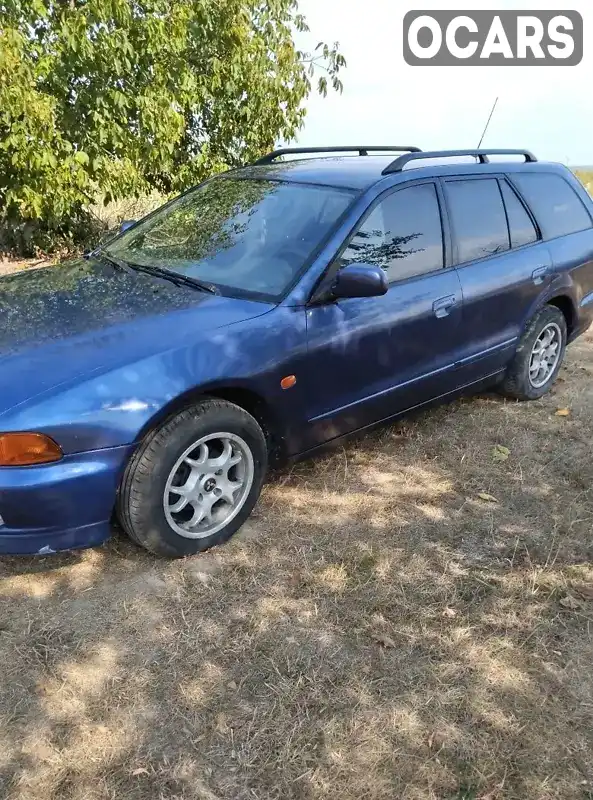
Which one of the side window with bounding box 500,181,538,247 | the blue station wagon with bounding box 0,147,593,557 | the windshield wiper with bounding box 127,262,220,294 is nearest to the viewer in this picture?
the blue station wagon with bounding box 0,147,593,557

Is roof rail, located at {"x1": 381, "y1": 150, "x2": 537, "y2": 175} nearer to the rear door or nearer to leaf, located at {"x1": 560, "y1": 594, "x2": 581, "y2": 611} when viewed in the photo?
the rear door

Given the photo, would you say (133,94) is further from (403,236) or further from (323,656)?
(323,656)

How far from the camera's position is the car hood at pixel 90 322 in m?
2.53

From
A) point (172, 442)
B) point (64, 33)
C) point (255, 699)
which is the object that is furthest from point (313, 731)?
point (64, 33)

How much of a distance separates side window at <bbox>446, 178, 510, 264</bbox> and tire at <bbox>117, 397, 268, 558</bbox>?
1.81 meters

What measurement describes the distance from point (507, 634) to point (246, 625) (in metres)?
1.04

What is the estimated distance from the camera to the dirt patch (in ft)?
6.66

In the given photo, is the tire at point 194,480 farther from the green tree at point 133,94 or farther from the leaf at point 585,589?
the green tree at point 133,94

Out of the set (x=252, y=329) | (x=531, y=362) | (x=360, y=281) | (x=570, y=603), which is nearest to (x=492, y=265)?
(x=531, y=362)

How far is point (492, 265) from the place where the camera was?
4059 millimetres

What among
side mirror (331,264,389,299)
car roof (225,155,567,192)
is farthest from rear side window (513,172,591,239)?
side mirror (331,264,389,299)

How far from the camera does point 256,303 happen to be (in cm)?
305

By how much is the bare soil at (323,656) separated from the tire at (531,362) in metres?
1.16

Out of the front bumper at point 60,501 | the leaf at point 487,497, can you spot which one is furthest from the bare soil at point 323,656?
the front bumper at point 60,501
